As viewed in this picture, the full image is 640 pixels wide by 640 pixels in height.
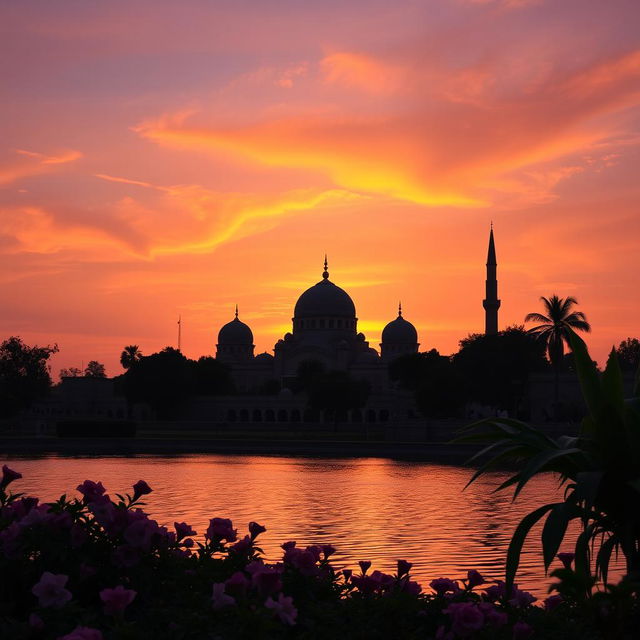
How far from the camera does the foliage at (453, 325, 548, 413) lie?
78.9 meters

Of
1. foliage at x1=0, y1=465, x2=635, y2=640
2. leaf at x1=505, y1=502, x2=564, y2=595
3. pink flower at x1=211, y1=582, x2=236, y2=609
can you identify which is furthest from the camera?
leaf at x1=505, y1=502, x2=564, y2=595

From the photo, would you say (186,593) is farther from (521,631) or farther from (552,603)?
(552,603)

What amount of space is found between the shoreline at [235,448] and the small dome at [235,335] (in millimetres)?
91427

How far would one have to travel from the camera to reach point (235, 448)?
186 feet

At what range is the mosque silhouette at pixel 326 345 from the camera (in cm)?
13188

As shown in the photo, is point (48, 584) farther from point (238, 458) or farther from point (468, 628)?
point (238, 458)

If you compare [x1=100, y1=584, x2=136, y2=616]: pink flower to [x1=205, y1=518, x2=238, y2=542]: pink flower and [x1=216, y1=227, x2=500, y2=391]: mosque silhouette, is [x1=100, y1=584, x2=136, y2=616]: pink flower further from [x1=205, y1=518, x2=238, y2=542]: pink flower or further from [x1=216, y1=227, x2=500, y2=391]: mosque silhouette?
[x1=216, y1=227, x2=500, y2=391]: mosque silhouette

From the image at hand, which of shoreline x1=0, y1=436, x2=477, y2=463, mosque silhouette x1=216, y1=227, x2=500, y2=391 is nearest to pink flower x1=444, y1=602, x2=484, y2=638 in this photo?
shoreline x1=0, y1=436, x2=477, y2=463

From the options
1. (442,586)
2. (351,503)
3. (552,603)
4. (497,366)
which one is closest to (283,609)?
(442,586)

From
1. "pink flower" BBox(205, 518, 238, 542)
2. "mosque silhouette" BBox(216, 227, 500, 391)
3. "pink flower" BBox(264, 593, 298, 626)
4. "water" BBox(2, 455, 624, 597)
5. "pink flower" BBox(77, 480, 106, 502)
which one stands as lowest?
"water" BBox(2, 455, 624, 597)

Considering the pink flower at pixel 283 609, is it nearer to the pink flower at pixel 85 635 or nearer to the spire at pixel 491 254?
the pink flower at pixel 85 635

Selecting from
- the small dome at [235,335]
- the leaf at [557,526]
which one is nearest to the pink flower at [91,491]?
the leaf at [557,526]

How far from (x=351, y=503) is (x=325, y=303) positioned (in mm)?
109009

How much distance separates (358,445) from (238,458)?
6.82 m
